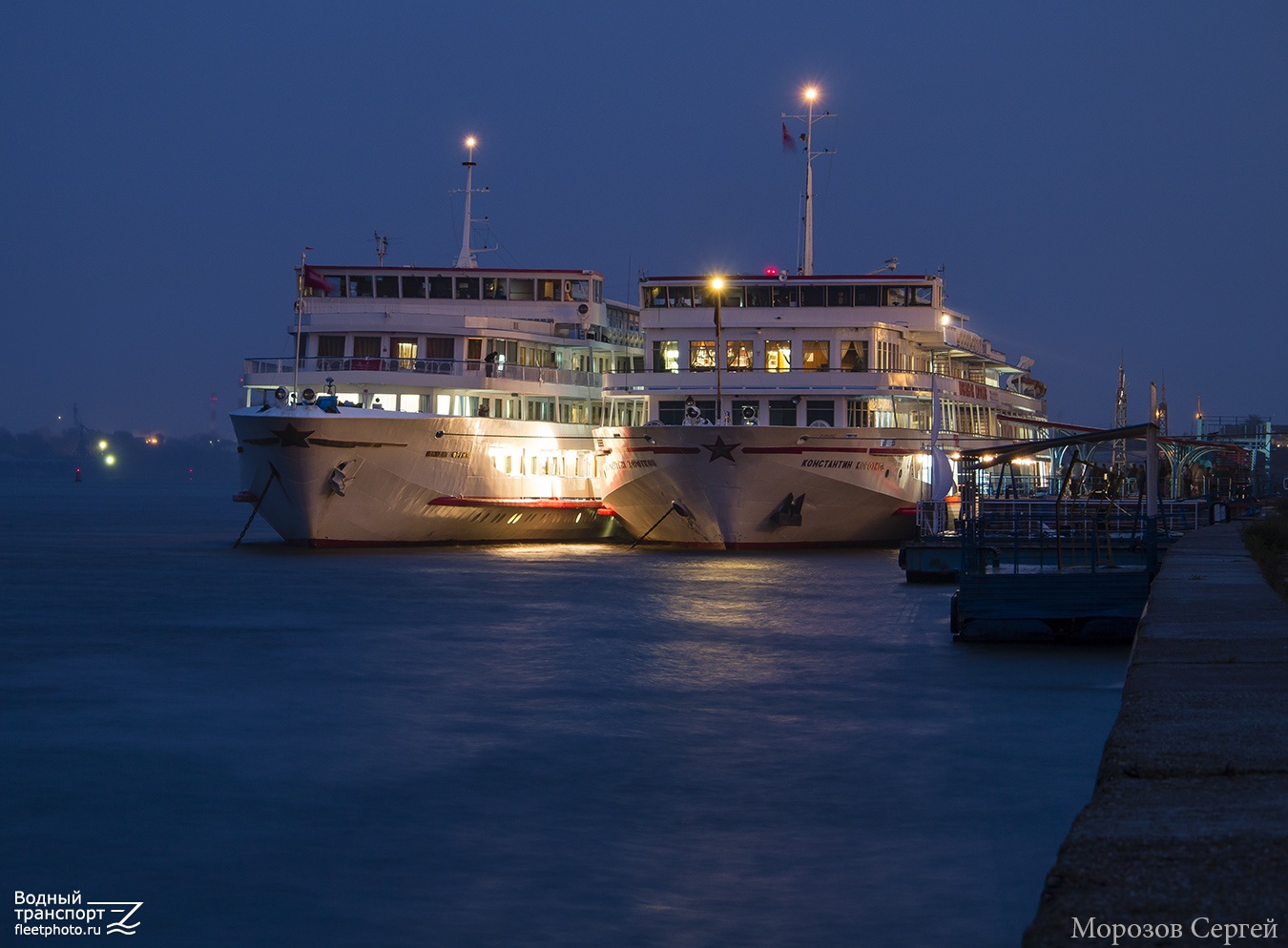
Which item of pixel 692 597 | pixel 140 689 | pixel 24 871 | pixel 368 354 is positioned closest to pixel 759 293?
pixel 368 354

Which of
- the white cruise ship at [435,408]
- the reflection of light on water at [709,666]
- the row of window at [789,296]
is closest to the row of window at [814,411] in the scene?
the row of window at [789,296]

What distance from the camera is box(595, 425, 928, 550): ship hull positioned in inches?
1612

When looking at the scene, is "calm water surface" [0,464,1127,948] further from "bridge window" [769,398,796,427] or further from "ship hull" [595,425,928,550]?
"bridge window" [769,398,796,427]

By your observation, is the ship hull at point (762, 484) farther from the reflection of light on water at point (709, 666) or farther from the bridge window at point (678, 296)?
the reflection of light on water at point (709, 666)

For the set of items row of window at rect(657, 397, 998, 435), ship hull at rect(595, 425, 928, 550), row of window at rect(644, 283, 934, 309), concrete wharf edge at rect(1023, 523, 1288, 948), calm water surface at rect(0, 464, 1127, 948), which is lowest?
calm water surface at rect(0, 464, 1127, 948)

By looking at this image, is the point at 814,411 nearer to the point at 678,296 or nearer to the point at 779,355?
the point at 779,355

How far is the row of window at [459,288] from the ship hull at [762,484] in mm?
9691

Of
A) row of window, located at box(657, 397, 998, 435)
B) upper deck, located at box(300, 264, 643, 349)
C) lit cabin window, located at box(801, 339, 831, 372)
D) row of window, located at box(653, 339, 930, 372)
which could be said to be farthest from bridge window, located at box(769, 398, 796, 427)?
Result: upper deck, located at box(300, 264, 643, 349)

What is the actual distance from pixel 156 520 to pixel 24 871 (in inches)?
3121

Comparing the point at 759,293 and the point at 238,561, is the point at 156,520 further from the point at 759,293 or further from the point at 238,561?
the point at 759,293

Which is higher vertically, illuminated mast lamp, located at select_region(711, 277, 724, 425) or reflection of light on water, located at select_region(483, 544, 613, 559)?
illuminated mast lamp, located at select_region(711, 277, 724, 425)

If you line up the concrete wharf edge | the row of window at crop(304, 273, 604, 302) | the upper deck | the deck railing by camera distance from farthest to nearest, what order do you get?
the row of window at crop(304, 273, 604, 302) → the upper deck → the deck railing → the concrete wharf edge

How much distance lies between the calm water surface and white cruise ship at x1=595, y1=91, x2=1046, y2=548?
10945mm

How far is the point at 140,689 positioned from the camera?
2023cm
